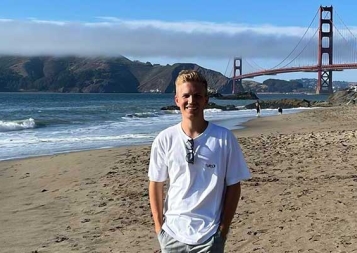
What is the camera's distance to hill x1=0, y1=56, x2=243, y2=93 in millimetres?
135875

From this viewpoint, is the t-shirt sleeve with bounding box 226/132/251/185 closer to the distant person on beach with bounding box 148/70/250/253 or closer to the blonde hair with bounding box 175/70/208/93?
the distant person on beach with bounding box 148/70/250/253

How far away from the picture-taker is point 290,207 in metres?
5.44

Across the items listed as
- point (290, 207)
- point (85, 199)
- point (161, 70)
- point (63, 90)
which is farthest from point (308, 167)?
point (161, 70)

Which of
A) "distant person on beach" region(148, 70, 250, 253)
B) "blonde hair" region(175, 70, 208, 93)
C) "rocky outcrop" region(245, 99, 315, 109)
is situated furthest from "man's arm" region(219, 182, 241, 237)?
"rocky outcrop" region(245, 99, 315, 109)

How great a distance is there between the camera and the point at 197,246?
2.27 metres

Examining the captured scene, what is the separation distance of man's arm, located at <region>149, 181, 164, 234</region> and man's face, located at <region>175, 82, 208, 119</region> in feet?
1.16

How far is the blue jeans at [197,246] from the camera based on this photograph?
7.45ft

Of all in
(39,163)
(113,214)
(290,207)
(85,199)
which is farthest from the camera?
(39,163)

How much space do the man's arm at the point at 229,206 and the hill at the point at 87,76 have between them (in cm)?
11970

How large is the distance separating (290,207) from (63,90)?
13262 centimetres

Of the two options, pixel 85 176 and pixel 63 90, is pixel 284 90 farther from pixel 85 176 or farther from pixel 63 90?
pixel 85 176

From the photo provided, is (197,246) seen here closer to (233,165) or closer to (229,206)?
(229,206)

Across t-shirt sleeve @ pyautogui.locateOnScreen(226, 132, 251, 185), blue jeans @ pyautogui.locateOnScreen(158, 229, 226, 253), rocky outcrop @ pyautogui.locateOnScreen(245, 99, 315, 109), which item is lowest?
rocky outcrop @ pyautogui.locateOnScreen(245, 99, 315, 109)

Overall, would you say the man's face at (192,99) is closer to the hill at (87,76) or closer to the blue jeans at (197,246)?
the blue jeans at (197,246)
